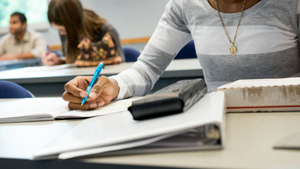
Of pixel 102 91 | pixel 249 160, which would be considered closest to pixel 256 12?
pixel 102 91

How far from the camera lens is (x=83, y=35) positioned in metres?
2.19

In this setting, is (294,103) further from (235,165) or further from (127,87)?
(127,87)

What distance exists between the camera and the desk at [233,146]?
35 centimetres

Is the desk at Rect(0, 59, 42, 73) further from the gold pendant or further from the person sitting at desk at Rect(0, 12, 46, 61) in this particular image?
the gold pendant

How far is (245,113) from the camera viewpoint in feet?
1.89

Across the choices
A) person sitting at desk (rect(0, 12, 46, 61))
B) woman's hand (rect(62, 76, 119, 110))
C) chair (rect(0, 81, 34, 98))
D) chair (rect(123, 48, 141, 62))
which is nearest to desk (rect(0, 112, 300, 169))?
woman's hand (rect(62, 76, 119, 110))

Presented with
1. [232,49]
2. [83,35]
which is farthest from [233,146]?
[83,35]

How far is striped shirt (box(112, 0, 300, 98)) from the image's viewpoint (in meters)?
0.84

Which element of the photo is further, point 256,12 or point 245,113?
point 256,12

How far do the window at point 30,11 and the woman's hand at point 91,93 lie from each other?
4.52 meters

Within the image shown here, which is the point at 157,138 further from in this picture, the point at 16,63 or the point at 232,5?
the point at 16,63

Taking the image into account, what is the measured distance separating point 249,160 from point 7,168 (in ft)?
1.25

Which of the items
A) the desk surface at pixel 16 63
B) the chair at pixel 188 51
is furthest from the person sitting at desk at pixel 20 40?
the chair at pixel 188 51

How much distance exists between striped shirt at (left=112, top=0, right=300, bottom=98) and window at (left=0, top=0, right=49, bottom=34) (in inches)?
173
